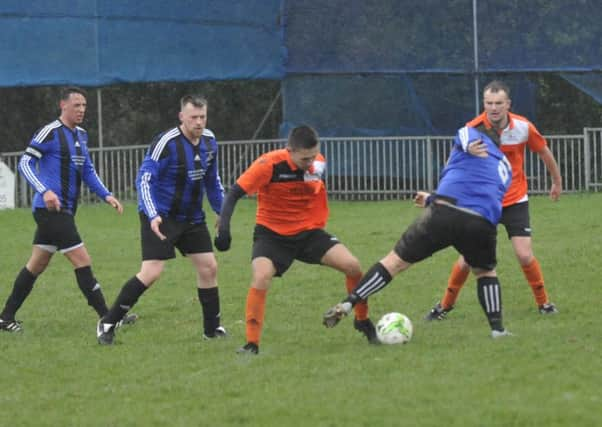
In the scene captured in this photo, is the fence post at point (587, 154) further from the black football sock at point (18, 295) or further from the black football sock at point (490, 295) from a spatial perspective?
the black football sock at point (490, 295)

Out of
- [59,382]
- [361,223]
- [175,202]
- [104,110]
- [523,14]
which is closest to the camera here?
[59,382]

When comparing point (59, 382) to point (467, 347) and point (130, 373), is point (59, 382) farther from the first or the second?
point (467, 347)

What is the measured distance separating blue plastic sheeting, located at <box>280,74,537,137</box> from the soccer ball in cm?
1299

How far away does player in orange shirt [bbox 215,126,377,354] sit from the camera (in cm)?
898

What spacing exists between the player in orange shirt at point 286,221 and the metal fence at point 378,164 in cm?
1198

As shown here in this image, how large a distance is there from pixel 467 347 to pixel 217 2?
14643 mm

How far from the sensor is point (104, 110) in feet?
88.6

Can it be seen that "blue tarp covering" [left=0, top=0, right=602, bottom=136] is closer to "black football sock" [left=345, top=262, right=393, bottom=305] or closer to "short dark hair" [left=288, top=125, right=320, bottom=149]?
"short dark hair" [left=288, top=125, right=320, bottom=149]

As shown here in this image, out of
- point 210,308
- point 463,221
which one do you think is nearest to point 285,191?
point 463,221

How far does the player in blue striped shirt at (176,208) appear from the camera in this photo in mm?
9898

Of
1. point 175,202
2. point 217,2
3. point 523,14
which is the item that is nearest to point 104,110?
point 217,2

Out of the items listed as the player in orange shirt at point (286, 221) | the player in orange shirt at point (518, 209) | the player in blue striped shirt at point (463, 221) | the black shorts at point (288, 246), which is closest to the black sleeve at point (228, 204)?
the player in orange shirt at point (286, 221)

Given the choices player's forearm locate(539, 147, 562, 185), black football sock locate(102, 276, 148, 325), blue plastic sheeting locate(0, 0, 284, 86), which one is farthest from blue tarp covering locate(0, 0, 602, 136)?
black football sock locate(102, 276, 148, 325)

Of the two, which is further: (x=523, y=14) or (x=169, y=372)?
(x=523, y=14)
